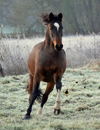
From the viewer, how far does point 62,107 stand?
5.69 metres

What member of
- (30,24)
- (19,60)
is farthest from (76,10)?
(19,60)

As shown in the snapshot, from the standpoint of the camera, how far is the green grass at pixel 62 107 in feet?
13.3

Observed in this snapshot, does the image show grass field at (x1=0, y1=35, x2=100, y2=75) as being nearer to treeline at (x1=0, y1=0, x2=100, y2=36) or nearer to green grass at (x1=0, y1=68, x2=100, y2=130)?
green grass at (x1=0, y1=68, x2=100, y2=130)

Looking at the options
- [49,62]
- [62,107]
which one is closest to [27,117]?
[49,62]

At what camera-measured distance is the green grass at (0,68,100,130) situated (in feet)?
13.3

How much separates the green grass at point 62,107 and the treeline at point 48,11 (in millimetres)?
15223

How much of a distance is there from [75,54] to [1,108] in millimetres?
6570

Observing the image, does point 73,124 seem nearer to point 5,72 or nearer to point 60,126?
point 60,126

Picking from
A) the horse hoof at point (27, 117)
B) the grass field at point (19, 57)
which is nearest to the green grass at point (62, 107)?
the horse hoof at point (27, 117)

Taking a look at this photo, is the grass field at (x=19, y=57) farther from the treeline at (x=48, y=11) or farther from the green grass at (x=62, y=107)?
the treeline at (x=48, y=11)

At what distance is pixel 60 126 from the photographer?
4020 millimetres

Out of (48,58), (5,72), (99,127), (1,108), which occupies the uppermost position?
(48,58)

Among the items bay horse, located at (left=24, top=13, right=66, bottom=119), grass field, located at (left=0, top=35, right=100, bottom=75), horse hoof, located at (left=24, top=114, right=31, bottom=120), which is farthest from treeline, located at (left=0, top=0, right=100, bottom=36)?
horse hoof, located at (left=24, top=114, right=31, bottom=120)

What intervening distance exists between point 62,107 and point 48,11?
18.6 meters
